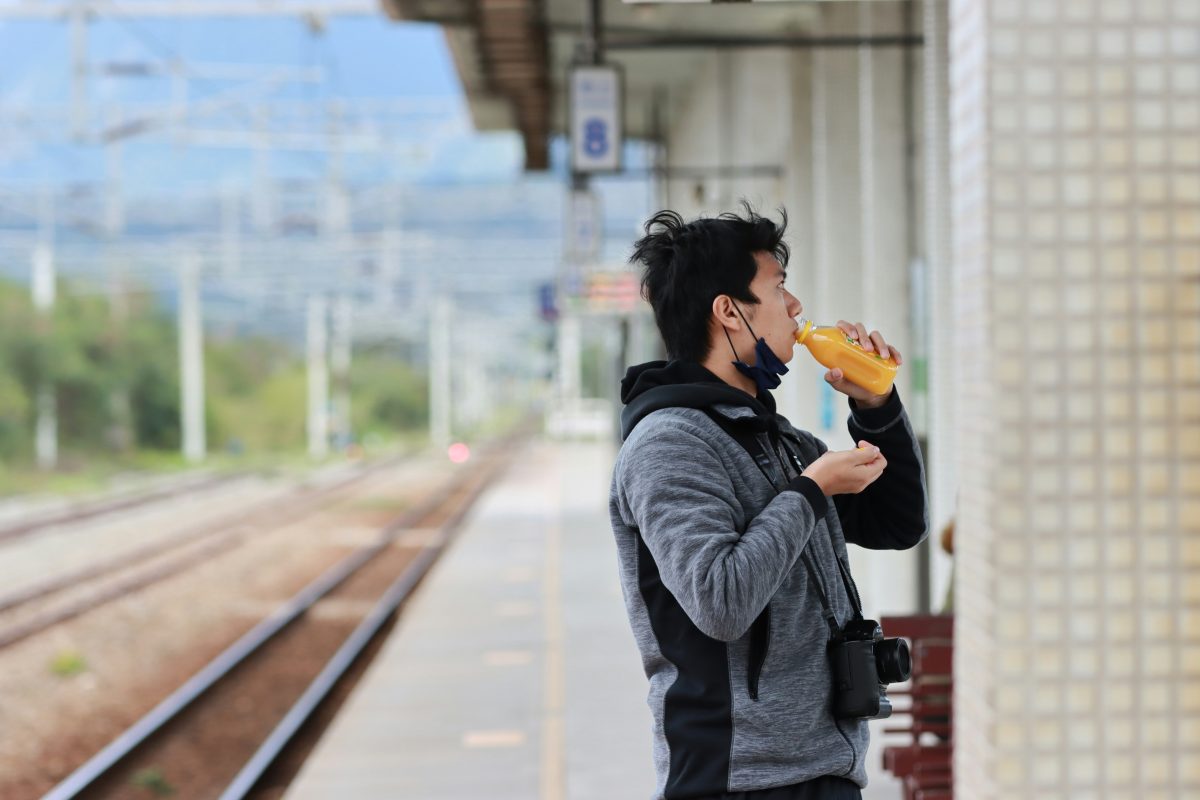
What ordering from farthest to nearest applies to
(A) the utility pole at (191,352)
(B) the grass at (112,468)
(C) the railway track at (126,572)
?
(A) the utility pole at (191,352) → (B) the grass at (112,468) → (C) the railway track at (126,572)

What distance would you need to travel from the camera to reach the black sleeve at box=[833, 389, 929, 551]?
7.43 feet

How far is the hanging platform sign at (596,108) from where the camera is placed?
926 centimetres

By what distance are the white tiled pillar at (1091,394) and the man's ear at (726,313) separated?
0.59m

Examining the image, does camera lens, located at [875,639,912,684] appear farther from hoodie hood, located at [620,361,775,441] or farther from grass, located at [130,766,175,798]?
grass, located at [130,766,175,798]

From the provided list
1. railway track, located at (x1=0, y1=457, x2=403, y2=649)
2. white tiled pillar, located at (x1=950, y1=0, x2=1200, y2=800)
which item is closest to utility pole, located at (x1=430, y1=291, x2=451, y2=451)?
railway track, located at (x1=0, y1=457, x2=403, y2=649)

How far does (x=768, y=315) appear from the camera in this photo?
212cm

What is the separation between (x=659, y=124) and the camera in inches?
696

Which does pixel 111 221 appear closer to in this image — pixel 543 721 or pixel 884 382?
pixel 543 721

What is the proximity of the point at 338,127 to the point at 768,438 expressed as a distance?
16716 millimetres

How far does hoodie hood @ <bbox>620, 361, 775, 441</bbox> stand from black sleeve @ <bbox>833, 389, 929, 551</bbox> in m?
0.18

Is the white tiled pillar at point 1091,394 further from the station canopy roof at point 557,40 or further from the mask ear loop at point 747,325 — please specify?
the station canopy roof at point 557,40

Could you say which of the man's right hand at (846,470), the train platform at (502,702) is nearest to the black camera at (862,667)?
the man's right hand at (846,470)

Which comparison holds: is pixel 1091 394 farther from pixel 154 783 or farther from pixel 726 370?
pixel 154 783

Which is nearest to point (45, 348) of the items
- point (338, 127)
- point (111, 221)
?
point (111, 221)
